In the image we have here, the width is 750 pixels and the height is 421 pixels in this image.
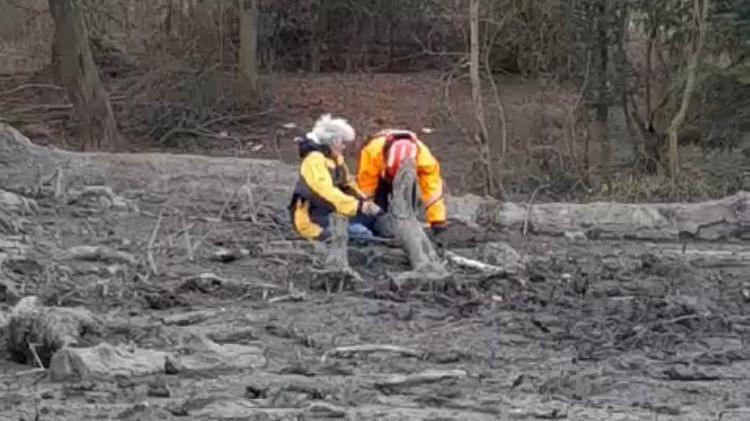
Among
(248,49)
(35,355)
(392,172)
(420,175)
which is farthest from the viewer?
(248,49)

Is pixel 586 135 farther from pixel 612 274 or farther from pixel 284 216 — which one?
pixel 612 274

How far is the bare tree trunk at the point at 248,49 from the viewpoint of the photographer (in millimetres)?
26250

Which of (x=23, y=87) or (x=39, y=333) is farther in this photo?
(x=23, y=87)

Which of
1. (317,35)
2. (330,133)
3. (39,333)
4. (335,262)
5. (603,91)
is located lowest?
(335,262)

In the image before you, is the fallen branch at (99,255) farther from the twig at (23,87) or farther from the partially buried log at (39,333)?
the twig at (23,87)

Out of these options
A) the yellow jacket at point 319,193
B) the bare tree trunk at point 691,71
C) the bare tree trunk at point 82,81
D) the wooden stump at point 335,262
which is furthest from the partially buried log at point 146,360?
the bare tree trunk at point 82,81

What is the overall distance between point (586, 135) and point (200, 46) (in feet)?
29.6

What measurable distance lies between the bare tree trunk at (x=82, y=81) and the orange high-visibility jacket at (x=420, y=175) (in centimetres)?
1153

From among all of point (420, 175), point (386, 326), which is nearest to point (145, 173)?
point (420, 175)

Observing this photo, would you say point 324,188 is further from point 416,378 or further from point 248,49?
point 248,49

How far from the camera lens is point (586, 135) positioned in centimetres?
1914

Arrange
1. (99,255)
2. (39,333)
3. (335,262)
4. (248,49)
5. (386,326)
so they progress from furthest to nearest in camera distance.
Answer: (248,49) → (99,255) → (335,262) → (386,326) → (39,333)

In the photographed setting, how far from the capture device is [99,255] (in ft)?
38.3

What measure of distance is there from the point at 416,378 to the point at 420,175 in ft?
14.4
